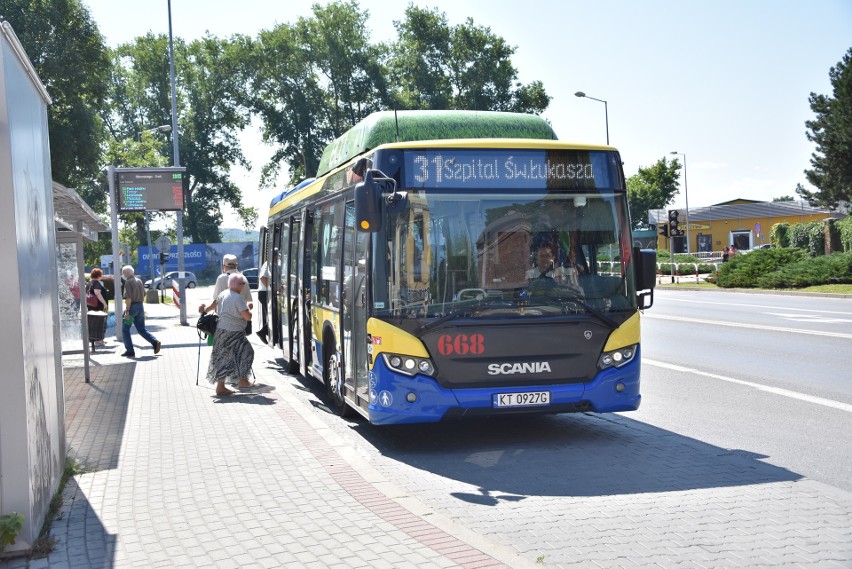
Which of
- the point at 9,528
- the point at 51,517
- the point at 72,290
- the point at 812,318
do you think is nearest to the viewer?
the point at 9,528

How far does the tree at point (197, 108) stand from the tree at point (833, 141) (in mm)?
41136

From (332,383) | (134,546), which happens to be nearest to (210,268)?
(332,383)

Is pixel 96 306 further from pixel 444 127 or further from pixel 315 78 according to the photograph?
pixel 315 78

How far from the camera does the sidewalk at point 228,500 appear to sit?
5418mm

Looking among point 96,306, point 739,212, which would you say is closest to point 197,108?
point 739,212

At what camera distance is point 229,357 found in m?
12.3

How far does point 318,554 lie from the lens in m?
5.41

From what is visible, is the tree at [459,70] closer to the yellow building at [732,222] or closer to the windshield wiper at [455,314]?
the yellow building at [732,222]

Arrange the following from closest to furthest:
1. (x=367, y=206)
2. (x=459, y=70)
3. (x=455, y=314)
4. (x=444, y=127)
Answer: (x=367, y=206), (x=455, y=314), (x=444, y=127), (x=459, y=70)

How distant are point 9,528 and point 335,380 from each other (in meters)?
5.47

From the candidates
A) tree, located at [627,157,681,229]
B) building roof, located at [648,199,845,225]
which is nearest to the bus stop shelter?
building roof, located at [648,199,845,225]

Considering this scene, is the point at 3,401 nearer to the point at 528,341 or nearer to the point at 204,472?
the point at 204,472

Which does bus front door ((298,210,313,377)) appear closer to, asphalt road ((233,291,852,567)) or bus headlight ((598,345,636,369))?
asphalt road ((233,291,852,567))

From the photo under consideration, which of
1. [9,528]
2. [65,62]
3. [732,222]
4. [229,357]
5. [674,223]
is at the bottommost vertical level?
[9,528]
